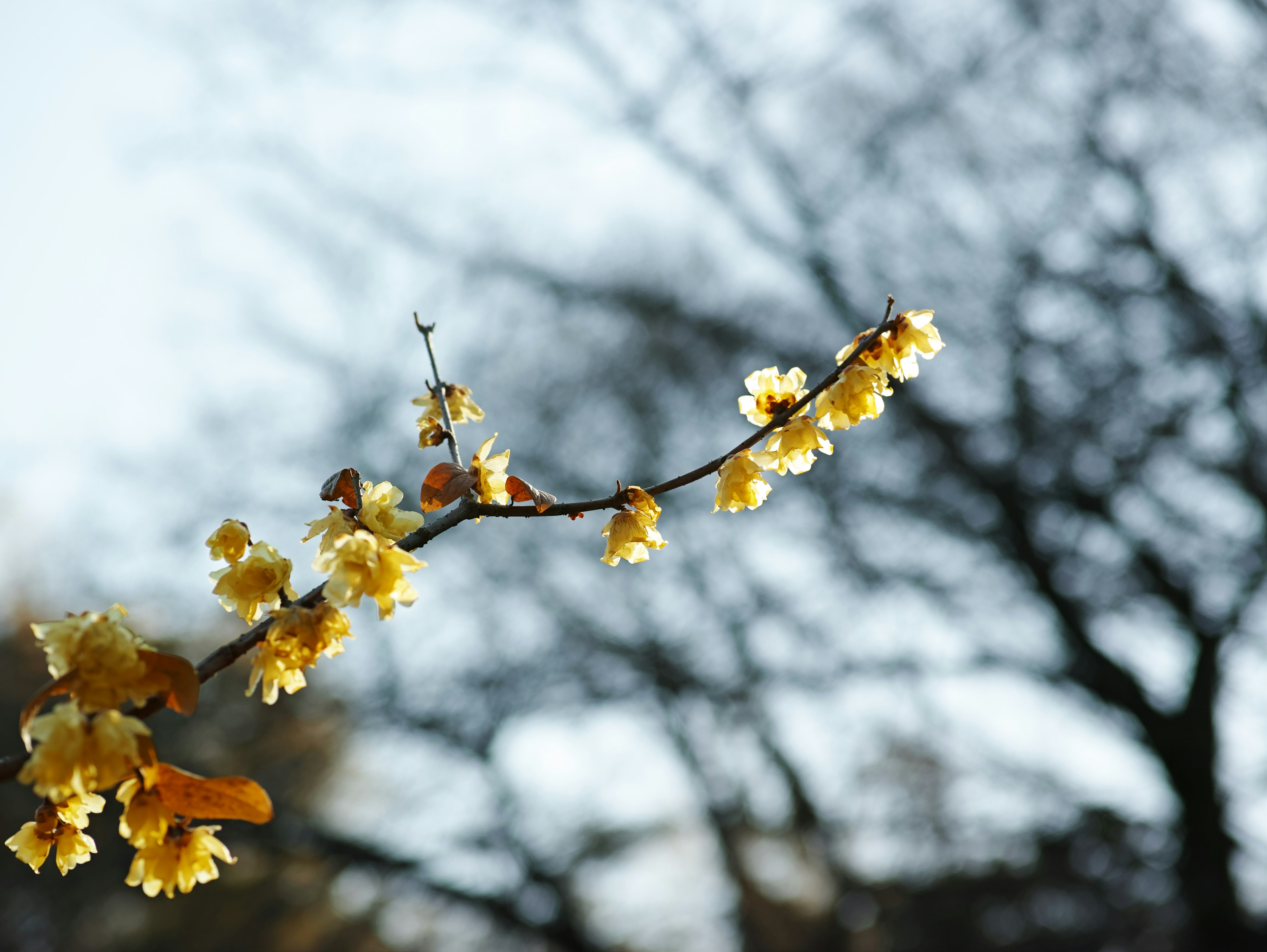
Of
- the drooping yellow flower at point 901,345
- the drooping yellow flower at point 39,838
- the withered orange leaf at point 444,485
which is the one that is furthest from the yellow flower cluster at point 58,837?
the drooping yellow flower at point 901,345

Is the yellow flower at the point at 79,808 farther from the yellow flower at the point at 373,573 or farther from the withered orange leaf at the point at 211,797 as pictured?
the yellow flower at the point at 373,573

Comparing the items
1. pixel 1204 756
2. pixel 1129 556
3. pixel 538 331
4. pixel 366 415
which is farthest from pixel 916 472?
pixel 366 415

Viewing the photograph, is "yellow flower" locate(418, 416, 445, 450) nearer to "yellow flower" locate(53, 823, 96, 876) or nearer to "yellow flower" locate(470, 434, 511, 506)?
"yellow flower" locate(470, 434, 511, 506)

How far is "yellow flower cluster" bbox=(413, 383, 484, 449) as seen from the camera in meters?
1.32

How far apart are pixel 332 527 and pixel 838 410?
641 millimetres

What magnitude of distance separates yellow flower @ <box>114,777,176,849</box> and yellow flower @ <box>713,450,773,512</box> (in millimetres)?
689

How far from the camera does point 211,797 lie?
32.6 inches

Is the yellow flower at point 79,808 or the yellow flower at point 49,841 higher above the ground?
the yellow flower at point 79,808

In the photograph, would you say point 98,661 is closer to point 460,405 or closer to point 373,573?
point 373,573

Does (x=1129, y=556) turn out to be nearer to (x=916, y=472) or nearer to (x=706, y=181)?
(x=916, y=472)

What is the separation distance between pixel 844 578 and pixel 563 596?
268 centimetres

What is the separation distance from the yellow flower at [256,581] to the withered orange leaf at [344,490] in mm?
98

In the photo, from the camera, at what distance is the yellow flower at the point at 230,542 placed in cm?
103

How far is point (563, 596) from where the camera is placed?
8.43 m
